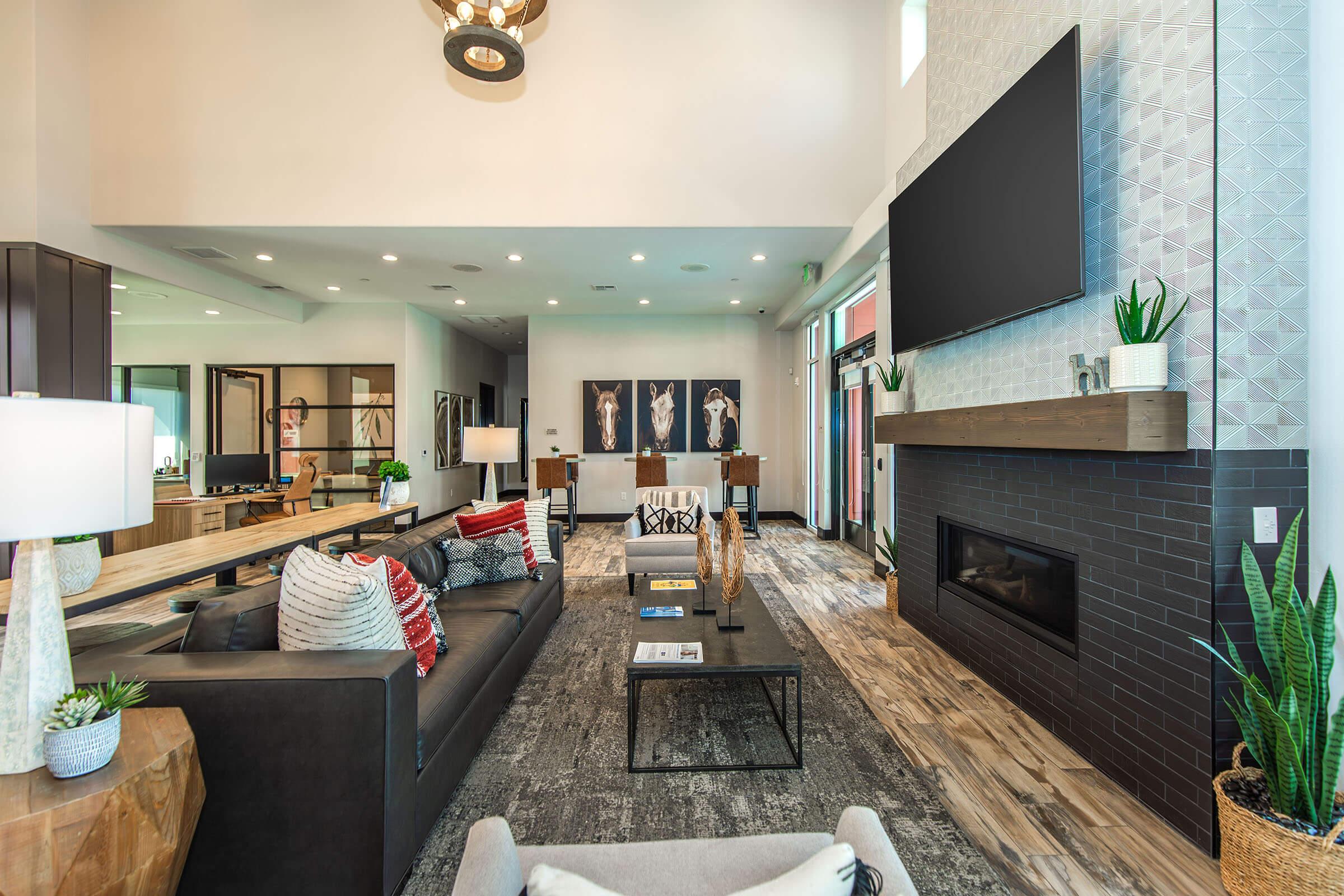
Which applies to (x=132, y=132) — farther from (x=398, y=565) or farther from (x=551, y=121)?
(x=398, y=565)

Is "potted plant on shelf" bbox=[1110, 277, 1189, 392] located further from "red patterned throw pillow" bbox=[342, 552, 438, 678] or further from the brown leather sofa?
"red patterned throw pillow" bbox=[342, 552, 438, 678]

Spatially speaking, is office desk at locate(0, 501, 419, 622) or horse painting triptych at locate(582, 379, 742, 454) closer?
office desk at locate(0, 501, 419, 622)

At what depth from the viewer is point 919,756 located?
232 centimetres

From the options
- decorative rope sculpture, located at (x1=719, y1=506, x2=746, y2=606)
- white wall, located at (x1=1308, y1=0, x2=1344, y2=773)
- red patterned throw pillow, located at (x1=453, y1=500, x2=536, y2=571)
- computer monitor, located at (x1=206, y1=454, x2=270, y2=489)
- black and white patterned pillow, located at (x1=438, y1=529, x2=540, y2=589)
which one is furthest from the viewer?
computer monitor, located at (x1=206, y1=454, x2=270, y2=489)

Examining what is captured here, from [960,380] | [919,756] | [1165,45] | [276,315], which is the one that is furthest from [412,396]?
[1165,45]

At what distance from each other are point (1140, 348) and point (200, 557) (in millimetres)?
4439

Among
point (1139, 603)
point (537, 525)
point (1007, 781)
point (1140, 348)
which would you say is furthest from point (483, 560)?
point (1140, 348)

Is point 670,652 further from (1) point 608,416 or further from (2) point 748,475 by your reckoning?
(1) point 608,416

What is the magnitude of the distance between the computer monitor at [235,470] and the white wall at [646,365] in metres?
3.33

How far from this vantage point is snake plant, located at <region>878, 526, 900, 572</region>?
14.0ft

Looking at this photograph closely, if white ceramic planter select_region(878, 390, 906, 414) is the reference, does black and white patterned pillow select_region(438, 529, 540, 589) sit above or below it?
below

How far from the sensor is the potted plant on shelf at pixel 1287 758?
4.70 feet

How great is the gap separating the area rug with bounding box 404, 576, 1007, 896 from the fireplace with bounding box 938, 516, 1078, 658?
2.78ft

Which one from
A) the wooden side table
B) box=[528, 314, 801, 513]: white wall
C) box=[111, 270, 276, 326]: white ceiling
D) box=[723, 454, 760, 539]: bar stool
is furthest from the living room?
box=[528, 314, 801, 513]: white wall
